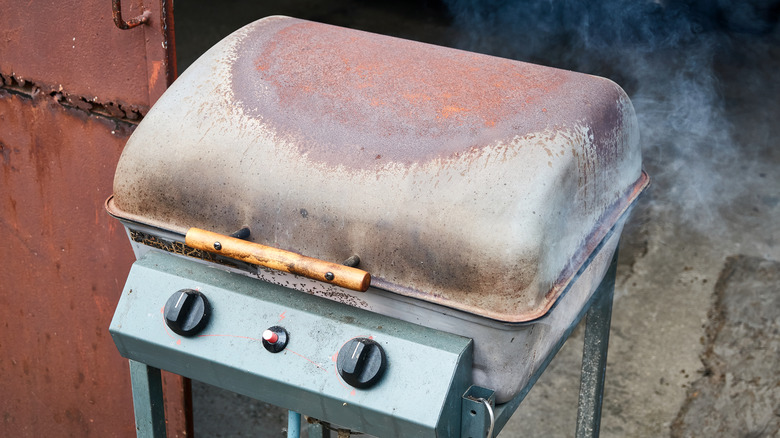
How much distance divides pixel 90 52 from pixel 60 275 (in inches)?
28.9

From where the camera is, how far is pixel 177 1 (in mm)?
5688

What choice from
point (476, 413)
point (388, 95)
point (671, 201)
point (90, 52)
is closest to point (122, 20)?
point (90, 52)

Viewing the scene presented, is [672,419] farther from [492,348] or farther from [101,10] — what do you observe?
[101,10]

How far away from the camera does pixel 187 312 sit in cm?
128

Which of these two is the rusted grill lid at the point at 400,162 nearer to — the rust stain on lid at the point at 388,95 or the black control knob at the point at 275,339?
the rust stain on lid at the point at 388,95

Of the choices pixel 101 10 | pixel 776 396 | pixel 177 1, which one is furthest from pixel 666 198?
pixel 177 1

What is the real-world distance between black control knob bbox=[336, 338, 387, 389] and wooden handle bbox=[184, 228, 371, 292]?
9cm

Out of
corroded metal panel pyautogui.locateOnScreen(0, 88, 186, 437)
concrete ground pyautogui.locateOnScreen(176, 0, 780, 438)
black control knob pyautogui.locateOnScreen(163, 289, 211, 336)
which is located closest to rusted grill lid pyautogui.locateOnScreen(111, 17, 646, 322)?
black control knob pyautogui.locateOnScreen(163, 289, 211, 336)

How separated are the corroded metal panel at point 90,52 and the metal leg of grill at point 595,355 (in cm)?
117

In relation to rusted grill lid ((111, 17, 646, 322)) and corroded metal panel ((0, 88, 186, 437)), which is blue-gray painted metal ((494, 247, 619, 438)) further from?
corroded metal panel ((0, 88, 186, 437))

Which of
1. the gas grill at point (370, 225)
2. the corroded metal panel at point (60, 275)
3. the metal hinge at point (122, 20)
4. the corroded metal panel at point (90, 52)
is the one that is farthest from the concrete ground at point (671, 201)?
the gas grill at point (370, 225)

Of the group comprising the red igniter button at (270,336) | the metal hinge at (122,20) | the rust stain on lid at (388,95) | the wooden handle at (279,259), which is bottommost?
the red igniter button at (270,336)

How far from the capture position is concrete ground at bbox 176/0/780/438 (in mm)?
3240

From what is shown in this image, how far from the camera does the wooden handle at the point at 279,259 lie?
115cm
